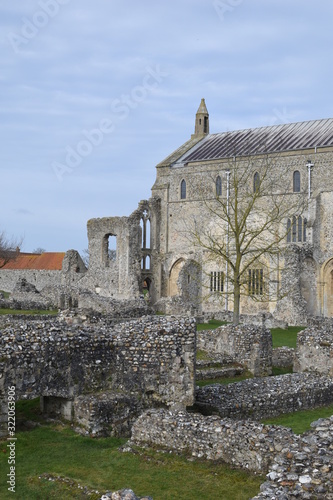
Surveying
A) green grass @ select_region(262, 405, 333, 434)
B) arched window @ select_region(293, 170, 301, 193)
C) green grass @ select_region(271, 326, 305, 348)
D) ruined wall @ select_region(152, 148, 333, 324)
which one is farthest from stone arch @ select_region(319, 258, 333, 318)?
green grass @ select_region(262, 405, 333, 434)

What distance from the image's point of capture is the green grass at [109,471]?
933 centimetres

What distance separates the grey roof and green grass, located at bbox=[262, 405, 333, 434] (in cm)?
3036

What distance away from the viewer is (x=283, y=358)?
2294cm

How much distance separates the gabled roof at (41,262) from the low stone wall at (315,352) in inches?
2106

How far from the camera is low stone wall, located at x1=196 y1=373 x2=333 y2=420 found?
1416cm

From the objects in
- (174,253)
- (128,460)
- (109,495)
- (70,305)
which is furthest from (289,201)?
(109,495)

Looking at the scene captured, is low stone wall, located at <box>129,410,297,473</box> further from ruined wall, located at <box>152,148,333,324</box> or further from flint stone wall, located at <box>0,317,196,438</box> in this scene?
ruined wall, located at <box>152,148,333,324</box>

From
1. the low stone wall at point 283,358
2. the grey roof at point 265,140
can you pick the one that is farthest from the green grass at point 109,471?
the grey roof at point 265,140

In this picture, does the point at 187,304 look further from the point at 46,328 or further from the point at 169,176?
the point at 46,328

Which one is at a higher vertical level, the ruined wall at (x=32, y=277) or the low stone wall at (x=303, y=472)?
the ruined wall at (x=32, y=277)

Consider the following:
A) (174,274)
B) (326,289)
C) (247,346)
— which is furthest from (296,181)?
(247,346)

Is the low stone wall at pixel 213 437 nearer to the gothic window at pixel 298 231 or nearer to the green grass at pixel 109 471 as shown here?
the green grass at pixel 109 471

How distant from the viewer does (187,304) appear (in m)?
39.3

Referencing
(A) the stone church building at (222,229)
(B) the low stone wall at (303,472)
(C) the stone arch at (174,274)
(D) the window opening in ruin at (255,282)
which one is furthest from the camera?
(C) the stone arch at (174,274)
